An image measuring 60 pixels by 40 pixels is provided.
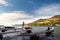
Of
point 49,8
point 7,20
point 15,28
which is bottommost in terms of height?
point 15,28

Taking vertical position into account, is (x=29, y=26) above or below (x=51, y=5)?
below

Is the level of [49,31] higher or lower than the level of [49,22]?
lower

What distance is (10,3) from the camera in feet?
7.08

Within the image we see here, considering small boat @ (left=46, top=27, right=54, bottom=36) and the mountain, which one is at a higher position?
the mountain

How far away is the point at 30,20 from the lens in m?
2.20

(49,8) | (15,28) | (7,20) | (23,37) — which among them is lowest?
(23,37)

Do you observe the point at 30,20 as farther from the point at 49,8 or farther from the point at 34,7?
the point at 49,8

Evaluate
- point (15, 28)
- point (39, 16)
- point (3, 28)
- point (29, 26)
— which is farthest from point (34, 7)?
point (3, 28)

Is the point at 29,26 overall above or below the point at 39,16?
below

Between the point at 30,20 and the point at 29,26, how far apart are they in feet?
0.33

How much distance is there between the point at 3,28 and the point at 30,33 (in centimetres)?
45

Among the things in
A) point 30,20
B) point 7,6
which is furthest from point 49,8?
point 7,6

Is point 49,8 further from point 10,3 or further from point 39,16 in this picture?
point 10,3

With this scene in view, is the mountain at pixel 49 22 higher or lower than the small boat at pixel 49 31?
higher
